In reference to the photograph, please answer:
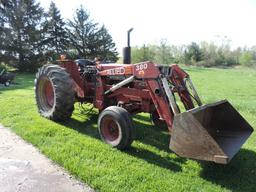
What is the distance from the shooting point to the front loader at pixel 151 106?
3838 millimetres

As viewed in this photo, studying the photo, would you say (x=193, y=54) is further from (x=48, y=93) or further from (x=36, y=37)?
(x=48, y=93)

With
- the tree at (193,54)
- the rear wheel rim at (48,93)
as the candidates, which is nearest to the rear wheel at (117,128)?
the rear wheel rim at (48,93)

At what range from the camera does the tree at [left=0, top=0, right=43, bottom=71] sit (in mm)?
27766

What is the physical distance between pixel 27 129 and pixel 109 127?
1.83 meters

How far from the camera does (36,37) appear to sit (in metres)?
28.8

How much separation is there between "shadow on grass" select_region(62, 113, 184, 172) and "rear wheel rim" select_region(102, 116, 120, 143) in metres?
0.37

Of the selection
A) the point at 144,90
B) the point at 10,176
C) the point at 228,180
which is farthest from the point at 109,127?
the point at 228,180

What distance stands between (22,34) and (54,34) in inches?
158

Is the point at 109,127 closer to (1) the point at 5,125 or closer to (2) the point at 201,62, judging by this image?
(1) the point at 5,125

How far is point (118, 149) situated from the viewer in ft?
15.8

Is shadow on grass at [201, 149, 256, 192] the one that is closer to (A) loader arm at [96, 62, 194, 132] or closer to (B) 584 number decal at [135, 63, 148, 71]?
(A) loader arm at [96, 62, 194, 132]

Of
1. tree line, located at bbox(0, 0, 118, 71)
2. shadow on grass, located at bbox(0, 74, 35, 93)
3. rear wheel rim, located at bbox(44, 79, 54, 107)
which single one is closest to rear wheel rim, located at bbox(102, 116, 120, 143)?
rear wheel rim, located at bbox(44, 79, 54, 107)

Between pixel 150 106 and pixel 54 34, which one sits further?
pixel 54 34

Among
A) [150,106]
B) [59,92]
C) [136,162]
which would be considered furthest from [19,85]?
[136,162]
